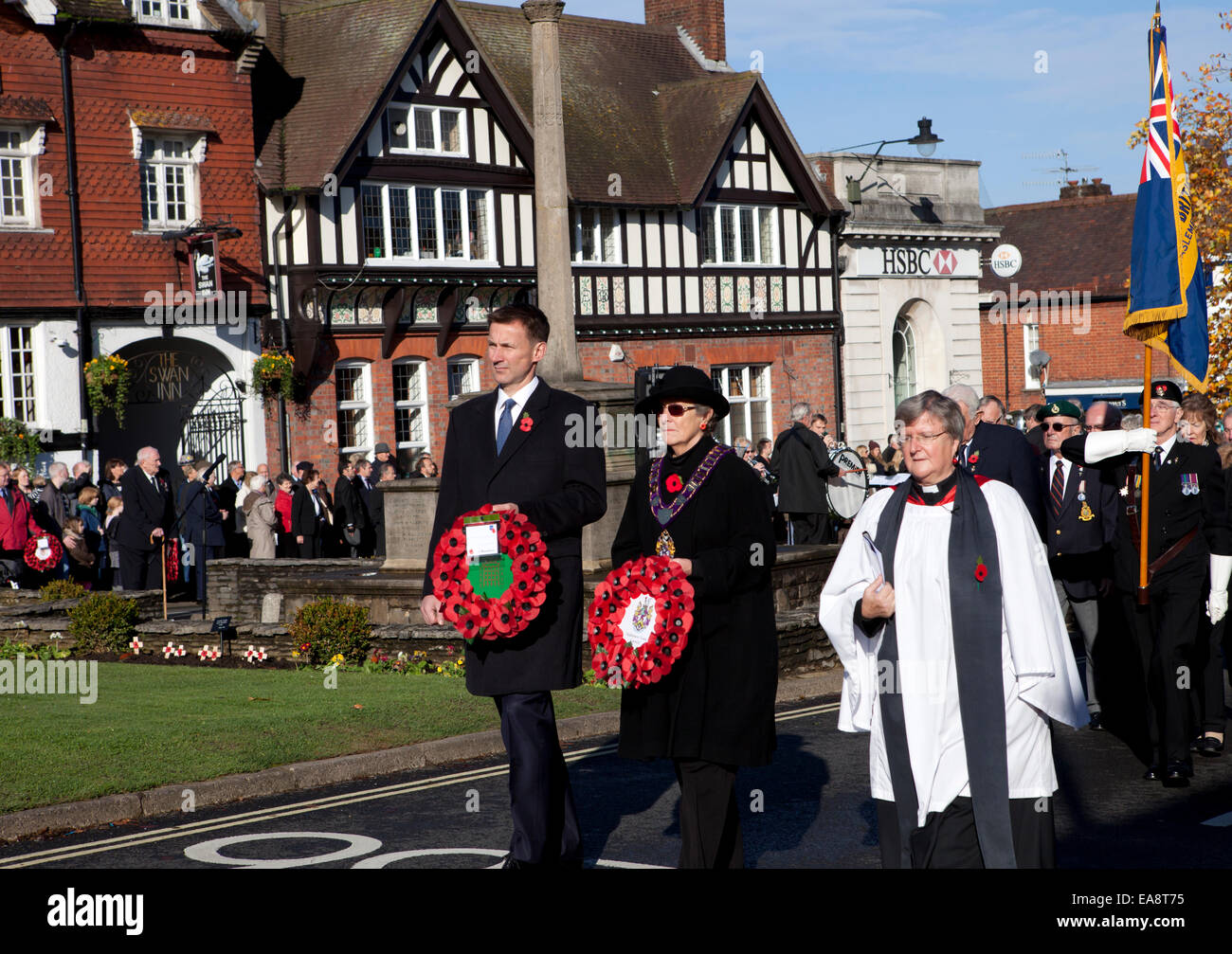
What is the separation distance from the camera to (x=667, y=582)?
5.88 meters

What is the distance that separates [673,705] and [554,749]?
0.75 metres

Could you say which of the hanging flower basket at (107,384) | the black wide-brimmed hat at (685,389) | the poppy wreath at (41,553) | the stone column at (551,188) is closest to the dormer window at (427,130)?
the hanging flower basket at (107,384)

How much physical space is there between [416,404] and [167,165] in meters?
6.41

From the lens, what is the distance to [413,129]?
1150 inches

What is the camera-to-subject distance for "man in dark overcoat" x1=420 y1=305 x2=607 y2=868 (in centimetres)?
638

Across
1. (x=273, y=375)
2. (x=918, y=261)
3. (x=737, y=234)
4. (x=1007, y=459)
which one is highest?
(x=737, y=234)

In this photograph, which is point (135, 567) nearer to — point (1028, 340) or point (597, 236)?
point (597, 236)

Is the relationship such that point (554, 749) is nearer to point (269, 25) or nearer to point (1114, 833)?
point (1114, 833)

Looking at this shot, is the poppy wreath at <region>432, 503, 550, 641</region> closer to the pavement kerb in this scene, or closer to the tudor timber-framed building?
the pavement kerb

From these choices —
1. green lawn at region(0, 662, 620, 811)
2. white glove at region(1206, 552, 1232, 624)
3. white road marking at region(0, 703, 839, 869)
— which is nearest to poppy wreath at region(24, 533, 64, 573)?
green lawn at region(0, 662, 620, 811)

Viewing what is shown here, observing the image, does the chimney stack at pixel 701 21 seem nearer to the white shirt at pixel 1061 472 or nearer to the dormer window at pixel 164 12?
the dormer window at pixel 164 12

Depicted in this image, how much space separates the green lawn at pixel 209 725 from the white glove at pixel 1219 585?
4.14 metres

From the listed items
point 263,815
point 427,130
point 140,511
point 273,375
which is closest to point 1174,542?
point 263,815

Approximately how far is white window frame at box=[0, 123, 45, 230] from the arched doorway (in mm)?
2892
